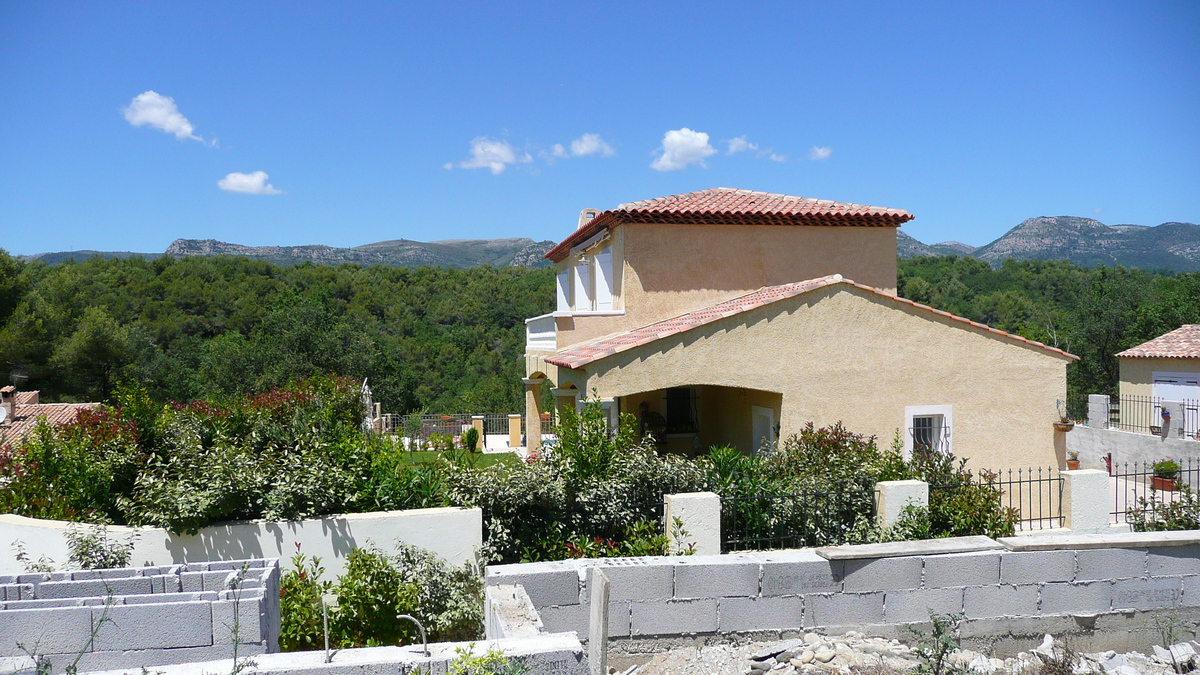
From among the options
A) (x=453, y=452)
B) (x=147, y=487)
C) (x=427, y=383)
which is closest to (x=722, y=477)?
(x=453, y=452)

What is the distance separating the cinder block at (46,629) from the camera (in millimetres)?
5250

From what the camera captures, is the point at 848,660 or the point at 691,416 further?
the point at 691,416

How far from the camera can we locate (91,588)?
19.7 ft

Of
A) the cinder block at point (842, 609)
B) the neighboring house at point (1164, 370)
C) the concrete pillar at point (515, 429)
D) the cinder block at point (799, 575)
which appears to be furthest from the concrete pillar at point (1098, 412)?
the cinder block at point (799, 575)

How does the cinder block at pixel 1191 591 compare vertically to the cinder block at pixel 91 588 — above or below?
below

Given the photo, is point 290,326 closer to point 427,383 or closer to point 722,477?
point 427,383

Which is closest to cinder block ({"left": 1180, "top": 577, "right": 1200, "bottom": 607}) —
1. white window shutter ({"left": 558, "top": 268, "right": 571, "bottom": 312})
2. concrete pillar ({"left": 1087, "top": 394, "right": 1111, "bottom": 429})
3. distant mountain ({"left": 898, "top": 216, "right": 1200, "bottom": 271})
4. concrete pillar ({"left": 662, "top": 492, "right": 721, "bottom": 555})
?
concrete pillar ({"left": 662, "top": 492, "right": 721, "bottom": 555})

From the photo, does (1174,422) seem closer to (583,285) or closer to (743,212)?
(743,212)

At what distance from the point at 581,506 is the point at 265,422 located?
13.9 feet

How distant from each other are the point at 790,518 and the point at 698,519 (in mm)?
1341

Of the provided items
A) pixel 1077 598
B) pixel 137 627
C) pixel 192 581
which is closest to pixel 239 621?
pixel 137 627

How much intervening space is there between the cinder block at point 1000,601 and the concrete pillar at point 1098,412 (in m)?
20.2

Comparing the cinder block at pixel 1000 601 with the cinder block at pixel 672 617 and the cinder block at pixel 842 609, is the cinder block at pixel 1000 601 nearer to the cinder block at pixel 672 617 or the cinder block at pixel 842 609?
the cinder block at pixel 842 609

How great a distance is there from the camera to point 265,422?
942cm
